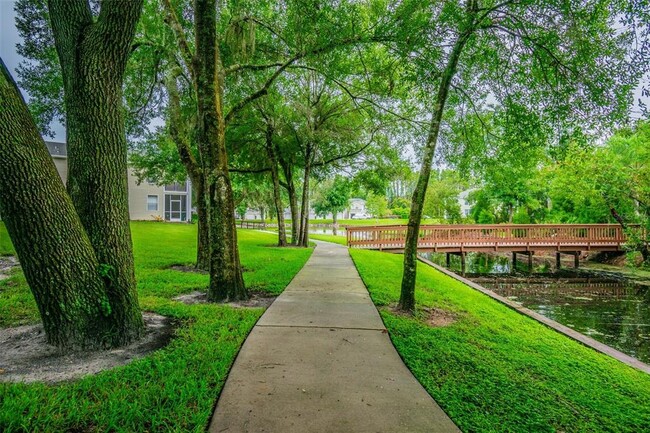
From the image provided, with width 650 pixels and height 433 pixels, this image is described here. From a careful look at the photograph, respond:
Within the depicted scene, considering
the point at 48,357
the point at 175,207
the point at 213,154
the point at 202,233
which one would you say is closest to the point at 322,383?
the point at 48,357

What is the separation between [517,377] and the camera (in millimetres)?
3598

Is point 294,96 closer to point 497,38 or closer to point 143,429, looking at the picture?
point 497,38

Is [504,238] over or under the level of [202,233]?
under

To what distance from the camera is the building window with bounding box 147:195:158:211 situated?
31617 millimetres

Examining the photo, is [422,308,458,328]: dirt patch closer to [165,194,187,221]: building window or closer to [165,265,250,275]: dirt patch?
[165,265,250,275]: dirt patch

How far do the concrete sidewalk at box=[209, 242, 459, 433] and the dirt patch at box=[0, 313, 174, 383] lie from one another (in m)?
1.16

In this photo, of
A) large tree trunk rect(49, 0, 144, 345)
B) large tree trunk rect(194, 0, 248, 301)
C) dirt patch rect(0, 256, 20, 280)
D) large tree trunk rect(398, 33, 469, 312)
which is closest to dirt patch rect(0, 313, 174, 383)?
large tree trunk rect(49, 0, 144, 345)

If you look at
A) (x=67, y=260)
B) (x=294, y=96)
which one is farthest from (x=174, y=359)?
(x=294, y=96)

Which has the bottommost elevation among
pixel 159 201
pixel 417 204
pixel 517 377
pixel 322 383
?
pixel 517 377

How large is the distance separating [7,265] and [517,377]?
11.7 metres

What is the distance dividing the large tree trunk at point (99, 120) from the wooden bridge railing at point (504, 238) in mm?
13829

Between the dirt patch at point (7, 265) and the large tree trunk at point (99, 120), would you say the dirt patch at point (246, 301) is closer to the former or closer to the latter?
the large tree trunk at point (99, 120)

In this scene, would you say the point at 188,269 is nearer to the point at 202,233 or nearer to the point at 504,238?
the point at 202,233

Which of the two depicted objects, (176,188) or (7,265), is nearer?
(7,265)
